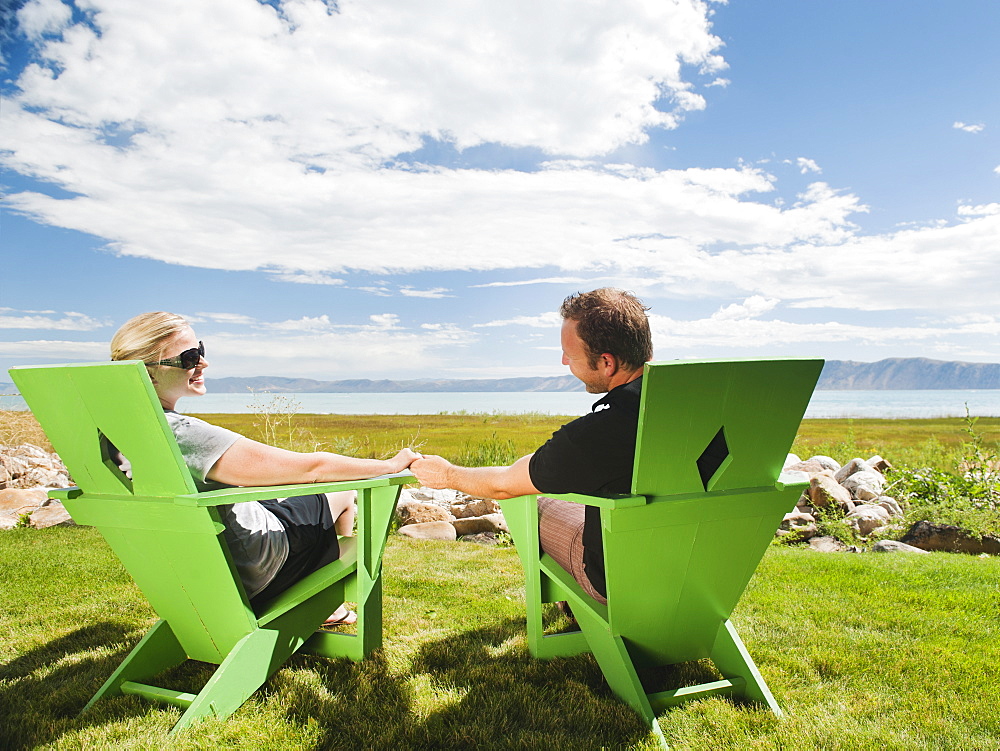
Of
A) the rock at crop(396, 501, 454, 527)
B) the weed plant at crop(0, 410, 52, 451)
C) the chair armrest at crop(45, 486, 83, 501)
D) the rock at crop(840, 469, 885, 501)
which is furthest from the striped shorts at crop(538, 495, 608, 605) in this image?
the weed plant at crop(0, 410, 52, 451)

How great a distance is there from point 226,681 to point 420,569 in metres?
2.68

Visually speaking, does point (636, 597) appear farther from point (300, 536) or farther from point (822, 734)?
point (300, 536)

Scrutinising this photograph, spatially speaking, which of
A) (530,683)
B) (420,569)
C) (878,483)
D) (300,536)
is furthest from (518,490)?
(878,483)

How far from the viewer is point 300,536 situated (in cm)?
293

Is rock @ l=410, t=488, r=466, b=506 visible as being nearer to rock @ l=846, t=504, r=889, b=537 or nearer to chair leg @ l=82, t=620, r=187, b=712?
rock @ l=846, t=504, r=889, b=537

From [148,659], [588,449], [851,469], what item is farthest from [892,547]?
[148,659]

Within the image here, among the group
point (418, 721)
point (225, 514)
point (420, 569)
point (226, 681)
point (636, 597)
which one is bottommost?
point (420, 569)

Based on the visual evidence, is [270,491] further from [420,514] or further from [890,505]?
[890,505]

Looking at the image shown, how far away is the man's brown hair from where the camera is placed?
255cm

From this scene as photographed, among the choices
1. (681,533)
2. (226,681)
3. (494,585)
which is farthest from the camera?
(494,585)

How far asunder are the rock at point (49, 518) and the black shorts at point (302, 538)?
503 cm

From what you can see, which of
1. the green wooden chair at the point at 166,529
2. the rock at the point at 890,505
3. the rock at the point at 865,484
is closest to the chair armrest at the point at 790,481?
the green wooden chair at the point at 166,529

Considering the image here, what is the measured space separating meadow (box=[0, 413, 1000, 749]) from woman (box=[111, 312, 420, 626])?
53cm

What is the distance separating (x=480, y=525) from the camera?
6.75 meters
